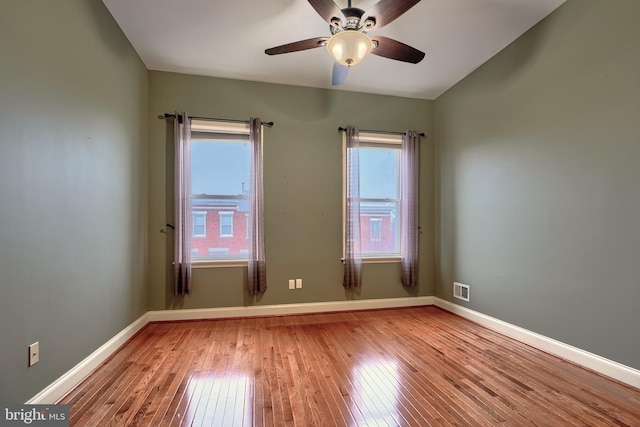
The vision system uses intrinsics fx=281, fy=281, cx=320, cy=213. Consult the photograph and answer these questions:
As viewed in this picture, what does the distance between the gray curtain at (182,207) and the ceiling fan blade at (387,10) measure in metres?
2.27

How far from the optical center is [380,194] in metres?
3.81

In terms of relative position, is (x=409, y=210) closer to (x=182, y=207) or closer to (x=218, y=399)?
(x=182, y=207)

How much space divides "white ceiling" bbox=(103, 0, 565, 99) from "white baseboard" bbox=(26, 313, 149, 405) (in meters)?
2.76

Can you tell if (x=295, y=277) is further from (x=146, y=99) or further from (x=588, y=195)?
(x=588, y=195)

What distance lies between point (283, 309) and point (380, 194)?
1.95 meters

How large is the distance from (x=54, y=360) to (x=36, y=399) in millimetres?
209

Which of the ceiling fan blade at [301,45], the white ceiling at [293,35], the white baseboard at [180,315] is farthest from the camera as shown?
the white ceiling at [293,35]

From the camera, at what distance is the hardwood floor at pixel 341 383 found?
5.24 feet

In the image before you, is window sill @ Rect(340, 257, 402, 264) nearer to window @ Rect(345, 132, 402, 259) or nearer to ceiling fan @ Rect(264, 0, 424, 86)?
window @ Rect(345, 132, 402, 259)

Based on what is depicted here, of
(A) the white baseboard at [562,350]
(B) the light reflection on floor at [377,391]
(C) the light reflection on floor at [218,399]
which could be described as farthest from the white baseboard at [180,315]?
(B) the light reflection on floor at [377,391]

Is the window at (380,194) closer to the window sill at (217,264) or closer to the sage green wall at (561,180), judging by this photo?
the sage green wall at (561,180)

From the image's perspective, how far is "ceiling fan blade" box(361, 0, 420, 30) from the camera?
1764 mm

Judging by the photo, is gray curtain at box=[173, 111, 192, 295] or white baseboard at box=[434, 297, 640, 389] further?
gray curtain at box=[173, 111, 192, 295]

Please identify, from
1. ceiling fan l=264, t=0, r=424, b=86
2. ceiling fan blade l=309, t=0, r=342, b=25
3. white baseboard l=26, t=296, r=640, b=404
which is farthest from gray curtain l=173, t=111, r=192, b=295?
ceiling fan blade l=309, t=0, r=342, b=25
